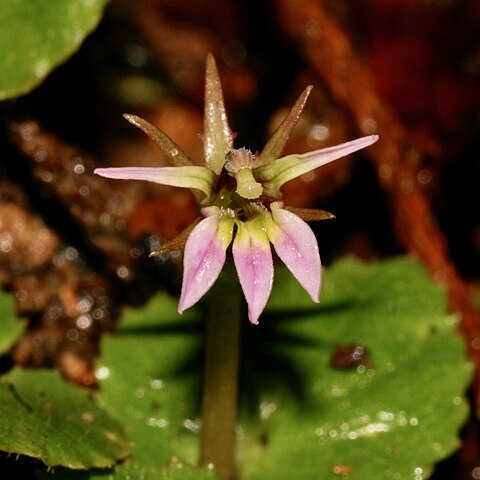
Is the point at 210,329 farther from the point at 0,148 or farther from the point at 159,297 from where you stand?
the point at 0,148

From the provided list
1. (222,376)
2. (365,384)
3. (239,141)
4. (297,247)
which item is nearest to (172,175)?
(297,247)

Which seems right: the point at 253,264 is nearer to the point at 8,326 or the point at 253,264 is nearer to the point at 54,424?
the point at 54,424

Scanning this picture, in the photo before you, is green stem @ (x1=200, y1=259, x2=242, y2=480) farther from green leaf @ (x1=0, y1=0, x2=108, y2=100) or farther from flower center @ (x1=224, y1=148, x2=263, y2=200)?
green leaf @ (x1=0, y1=0, x2=108, y2=100)

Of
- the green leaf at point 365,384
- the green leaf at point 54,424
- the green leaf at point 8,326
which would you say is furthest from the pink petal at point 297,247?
Result: the green leaf at point 8,326

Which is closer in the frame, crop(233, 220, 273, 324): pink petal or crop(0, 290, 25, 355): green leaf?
crop(233, 220, 273, 324): pink petal

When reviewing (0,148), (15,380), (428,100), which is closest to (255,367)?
(15,380)

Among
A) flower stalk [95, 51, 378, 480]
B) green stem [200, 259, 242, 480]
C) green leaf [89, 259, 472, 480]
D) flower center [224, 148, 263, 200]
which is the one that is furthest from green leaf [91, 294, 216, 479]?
flower center [224, 148, 263, 200]
